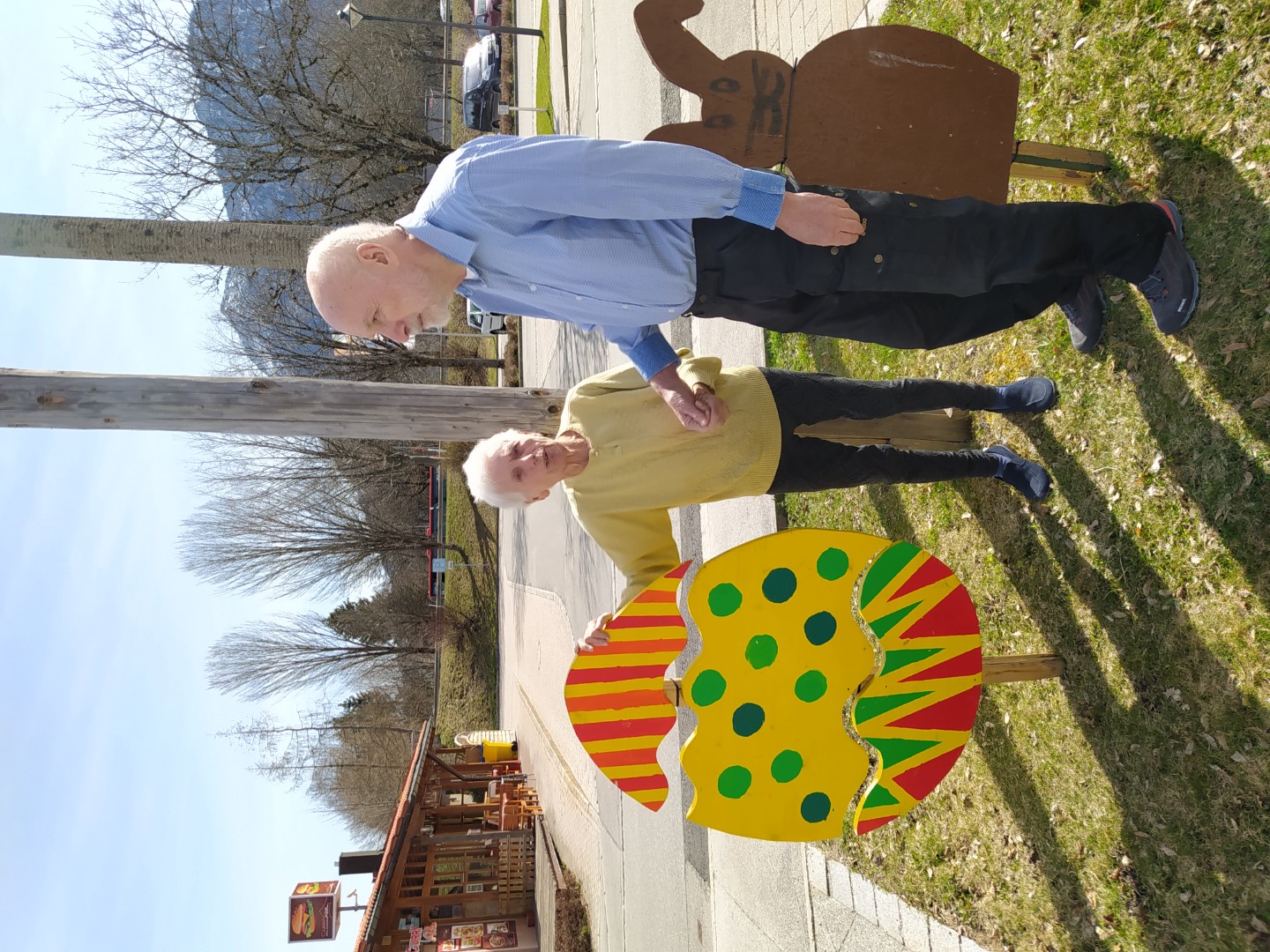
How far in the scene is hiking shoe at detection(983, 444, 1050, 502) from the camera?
3.15 meters

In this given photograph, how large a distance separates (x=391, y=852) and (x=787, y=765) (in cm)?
840

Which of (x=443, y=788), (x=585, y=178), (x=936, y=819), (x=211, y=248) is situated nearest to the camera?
(x=585, y=178)

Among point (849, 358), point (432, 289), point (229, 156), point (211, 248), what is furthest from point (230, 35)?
point (432, 289)

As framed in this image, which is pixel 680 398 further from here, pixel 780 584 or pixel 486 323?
pixel 486 323

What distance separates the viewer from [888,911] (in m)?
3.67

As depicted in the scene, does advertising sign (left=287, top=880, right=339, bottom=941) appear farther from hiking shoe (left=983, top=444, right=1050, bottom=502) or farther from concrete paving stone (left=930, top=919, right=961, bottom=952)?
hiking shoe (left=983, top=444, right=1050, bottom=502)

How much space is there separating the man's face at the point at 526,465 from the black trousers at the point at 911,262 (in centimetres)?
65

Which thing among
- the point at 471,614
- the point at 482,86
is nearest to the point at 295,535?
the point at 471,614

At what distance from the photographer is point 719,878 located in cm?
511

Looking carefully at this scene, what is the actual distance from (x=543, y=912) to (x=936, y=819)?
7.02 meters

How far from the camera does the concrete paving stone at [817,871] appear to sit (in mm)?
4125

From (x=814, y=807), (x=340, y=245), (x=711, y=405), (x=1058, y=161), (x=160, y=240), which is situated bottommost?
(x=814, y=807)

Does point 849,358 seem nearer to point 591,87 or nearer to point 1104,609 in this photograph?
point 1104,609

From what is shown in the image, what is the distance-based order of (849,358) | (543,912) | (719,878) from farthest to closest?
(543,912)
(719,878)
(849,358)
